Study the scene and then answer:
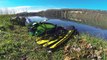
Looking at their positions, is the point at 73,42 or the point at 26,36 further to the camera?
the point at 26,36

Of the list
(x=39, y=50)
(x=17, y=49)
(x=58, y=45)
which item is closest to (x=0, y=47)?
(x=17, y=49)

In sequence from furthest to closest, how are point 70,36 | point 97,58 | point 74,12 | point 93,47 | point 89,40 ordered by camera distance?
1. point 74,12
2. point 70,36
3. point 89,40
4. point 93,47
5. point 97,58

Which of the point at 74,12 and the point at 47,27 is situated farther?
the point at 74,12

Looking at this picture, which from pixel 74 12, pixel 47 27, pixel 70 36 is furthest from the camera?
pixel 74 12

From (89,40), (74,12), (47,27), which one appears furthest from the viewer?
(74,12)

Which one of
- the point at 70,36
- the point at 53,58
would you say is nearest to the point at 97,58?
the point at 53,58

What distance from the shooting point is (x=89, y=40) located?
17.5m

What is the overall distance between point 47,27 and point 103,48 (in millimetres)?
5036

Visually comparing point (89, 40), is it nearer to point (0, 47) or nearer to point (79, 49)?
point (79, 49)

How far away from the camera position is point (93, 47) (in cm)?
1645

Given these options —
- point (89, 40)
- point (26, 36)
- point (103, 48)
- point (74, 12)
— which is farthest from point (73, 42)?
point (74, 12)

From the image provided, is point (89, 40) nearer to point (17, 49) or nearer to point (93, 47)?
point (93, 47)

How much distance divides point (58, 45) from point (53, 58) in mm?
1494

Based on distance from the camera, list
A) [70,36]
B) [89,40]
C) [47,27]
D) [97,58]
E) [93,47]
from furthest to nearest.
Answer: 1. [47,27]
2. [70,36]
3. [89,40]
4. [93,47]
5. [97,58]
